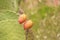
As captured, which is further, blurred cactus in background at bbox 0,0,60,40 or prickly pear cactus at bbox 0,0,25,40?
blurred cactus in background at bbox 0,0,60,40

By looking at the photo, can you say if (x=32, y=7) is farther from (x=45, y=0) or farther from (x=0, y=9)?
(x=0, y=9)

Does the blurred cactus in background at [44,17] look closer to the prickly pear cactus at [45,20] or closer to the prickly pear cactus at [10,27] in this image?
the prickly pear cactus at [45,20]

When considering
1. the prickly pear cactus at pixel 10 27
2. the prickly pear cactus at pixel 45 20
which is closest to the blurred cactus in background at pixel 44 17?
the prickly pear cactus at pixel 45 20

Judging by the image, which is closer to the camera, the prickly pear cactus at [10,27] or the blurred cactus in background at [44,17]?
the prickly pear cactus at [10,27]

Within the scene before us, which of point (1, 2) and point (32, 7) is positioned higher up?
point (32, 7)

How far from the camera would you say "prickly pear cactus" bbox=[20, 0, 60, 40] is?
245cm

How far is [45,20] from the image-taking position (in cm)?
255

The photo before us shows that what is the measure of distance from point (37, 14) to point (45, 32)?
29cm

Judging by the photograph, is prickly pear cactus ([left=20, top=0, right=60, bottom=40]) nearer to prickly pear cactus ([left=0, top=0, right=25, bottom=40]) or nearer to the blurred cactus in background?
the blurred cactus in background

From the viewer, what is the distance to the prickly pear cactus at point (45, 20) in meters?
2.45

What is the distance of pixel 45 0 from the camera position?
111 inches

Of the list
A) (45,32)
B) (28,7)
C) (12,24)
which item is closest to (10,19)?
(12,24)

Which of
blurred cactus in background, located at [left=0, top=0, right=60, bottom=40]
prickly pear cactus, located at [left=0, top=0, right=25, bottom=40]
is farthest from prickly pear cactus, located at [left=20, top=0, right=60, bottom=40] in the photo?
prickly pear cactus, located at [left=0, top=0, right=25, bottom=40]

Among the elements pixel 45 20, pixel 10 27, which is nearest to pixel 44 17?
pixel 45 20
